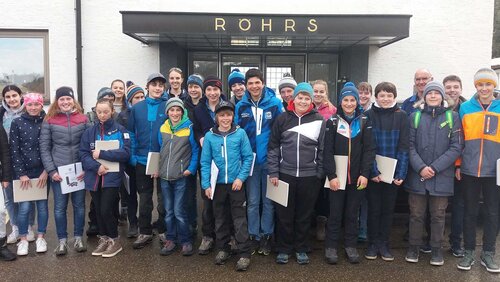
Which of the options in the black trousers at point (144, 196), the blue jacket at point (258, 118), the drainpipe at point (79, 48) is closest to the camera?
the blue jacket at point (258, 118)

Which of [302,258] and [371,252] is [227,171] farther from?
[371,252]

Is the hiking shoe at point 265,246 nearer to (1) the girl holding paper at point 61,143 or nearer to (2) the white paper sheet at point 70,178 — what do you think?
(1) the girl holding paper at point 61,143

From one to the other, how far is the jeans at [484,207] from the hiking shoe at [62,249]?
423 cm

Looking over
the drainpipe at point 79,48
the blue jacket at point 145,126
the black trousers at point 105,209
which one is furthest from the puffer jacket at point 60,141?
the drainpipe at point 79,48

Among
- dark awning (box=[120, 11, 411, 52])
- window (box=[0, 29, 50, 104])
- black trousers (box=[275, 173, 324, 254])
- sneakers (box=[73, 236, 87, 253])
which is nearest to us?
black trousers (box=[275, 173, 324, 254])

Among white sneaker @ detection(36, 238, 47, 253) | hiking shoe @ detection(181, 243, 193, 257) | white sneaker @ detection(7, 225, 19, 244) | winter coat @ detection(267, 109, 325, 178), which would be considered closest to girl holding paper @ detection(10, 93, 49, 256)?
white sneaker @ detection(36, 238, 47, 253)

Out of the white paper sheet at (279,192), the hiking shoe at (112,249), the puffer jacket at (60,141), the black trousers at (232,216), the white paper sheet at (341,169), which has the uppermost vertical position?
the puffer jacket at (60,141)

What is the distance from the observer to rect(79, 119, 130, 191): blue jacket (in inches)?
171

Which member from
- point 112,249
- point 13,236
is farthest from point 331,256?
point 13,236

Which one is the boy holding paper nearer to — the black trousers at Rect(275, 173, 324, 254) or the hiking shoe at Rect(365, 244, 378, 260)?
the black trousers at Rect(275, 173, 324, 254)

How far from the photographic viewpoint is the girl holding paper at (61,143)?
14.3 feet

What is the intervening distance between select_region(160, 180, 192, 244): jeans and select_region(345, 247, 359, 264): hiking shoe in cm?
171

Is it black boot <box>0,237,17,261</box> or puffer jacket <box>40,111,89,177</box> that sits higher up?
puffer jacket <box>40,111,89,177</box>

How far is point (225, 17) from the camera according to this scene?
7621 millimetres
